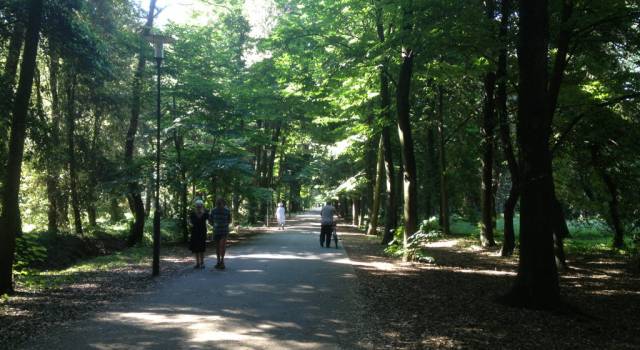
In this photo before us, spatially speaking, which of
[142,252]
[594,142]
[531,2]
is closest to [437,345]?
[531,2]

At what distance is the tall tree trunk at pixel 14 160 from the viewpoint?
29.5 feet

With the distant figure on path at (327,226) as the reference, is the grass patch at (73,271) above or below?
below

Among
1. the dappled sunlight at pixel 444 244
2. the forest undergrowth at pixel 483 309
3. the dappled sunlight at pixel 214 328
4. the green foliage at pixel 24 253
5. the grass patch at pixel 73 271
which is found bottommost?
the forest undergrowth at pixel 483 309

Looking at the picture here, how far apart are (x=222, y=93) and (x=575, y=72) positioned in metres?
13.2

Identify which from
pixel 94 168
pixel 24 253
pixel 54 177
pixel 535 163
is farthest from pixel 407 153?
pixel 54 177

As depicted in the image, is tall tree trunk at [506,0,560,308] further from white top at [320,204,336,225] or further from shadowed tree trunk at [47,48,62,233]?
shadowed tree trunk at [47,48,62,233]

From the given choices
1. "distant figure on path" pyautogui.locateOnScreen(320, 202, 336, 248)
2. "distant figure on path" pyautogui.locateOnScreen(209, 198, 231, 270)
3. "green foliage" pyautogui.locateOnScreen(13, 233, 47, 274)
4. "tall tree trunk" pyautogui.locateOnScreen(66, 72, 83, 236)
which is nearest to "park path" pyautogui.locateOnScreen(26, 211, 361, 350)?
"distant figure on path" pyautogui.locateOnScreen(209, 198, 231, 270)

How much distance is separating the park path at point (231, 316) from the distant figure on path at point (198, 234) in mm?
780

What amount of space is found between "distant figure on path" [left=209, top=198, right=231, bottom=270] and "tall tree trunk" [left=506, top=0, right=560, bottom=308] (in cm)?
735

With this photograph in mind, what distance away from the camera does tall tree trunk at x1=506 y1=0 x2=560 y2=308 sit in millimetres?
8188


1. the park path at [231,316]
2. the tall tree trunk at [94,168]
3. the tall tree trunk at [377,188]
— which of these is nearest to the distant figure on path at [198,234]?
the park path at [231,316]

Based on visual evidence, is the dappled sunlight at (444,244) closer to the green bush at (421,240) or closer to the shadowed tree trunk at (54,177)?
the green bush at (421,240)

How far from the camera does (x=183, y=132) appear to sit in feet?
63.2

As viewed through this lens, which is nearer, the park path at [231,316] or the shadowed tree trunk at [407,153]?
the park path at [231,316]
